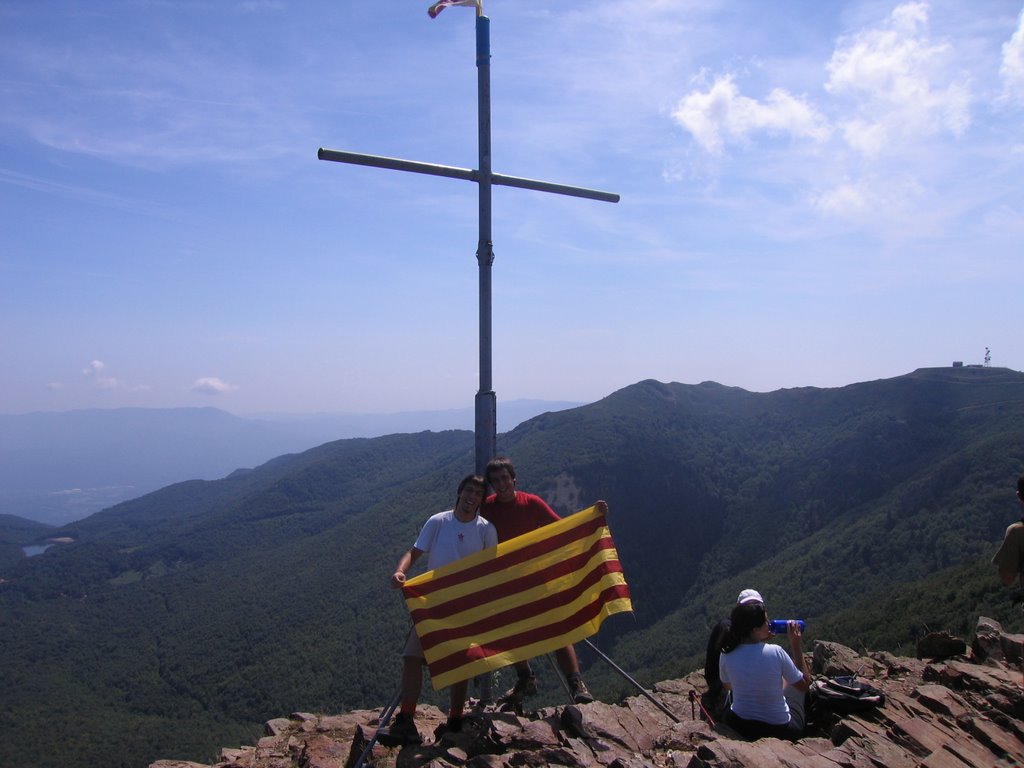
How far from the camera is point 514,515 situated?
6938 millimetres

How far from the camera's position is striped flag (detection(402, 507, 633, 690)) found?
611cm

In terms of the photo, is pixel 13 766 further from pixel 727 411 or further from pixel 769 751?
pixel 727 411

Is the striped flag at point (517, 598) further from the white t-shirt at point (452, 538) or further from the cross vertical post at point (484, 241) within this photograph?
the cross vertical post at point (484, 241)

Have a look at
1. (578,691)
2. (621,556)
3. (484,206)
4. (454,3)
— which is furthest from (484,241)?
(621,556)

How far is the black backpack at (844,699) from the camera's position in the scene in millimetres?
6012

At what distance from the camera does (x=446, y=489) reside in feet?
323

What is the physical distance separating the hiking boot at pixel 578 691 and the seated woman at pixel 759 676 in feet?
4.34

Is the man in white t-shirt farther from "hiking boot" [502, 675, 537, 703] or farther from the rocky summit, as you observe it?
"hiking boot" [502, 675, 537, 703]

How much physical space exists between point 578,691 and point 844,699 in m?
2.35

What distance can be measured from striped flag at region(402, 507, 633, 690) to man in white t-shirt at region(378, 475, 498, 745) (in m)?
0.11

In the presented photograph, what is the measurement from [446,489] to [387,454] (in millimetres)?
66015

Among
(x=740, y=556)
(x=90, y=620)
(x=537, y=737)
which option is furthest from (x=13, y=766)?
(x=740, y=556)

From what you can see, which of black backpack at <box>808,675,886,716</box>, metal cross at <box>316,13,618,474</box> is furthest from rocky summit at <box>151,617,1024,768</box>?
metal cross at <box>316,13,618,474</box>

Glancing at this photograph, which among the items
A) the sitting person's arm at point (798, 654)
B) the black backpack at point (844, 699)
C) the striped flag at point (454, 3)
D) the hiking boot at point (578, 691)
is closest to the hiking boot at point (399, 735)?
the hiking boot at point (578, 691)
